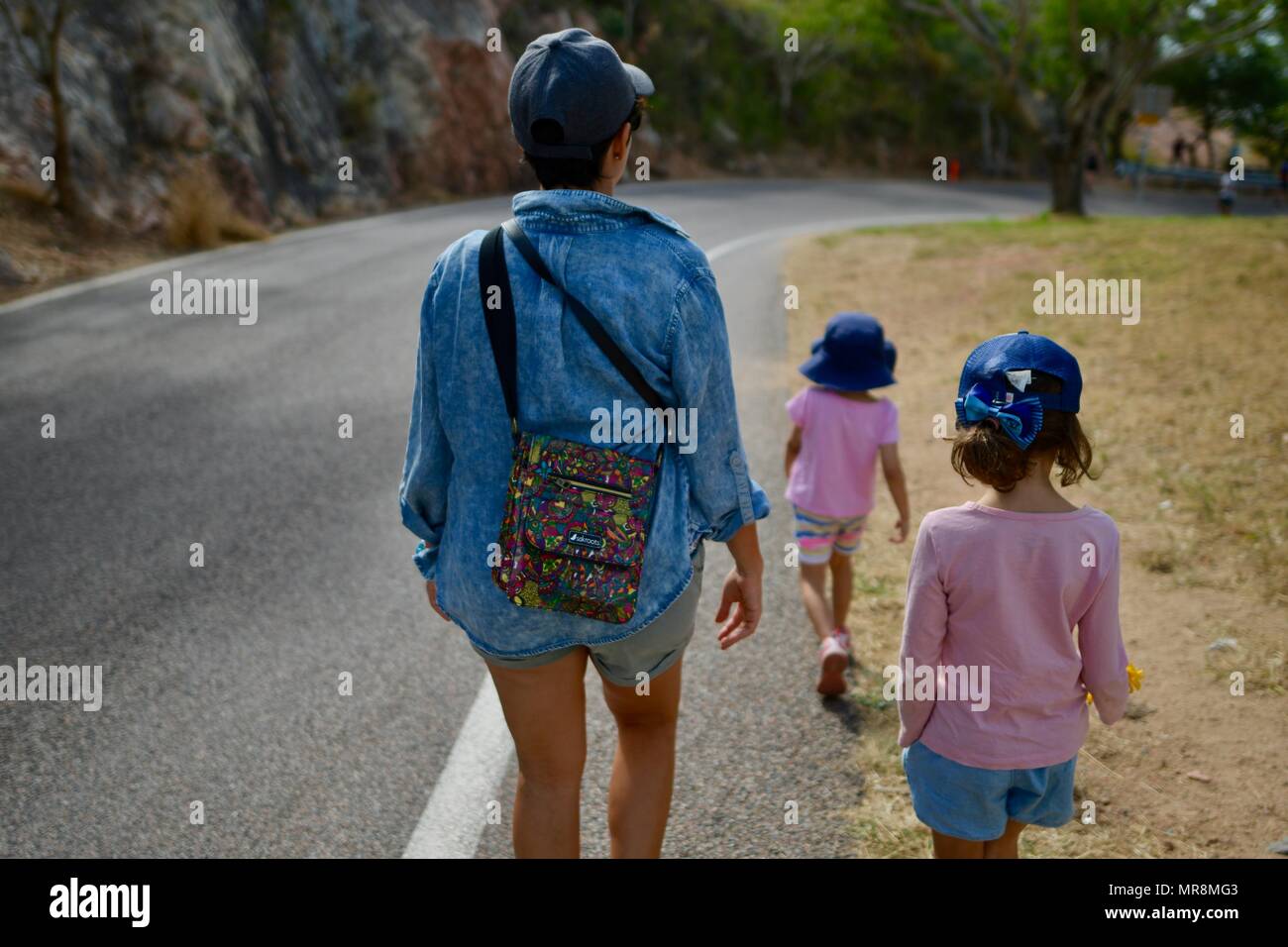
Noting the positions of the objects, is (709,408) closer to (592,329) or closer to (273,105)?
(592,329)

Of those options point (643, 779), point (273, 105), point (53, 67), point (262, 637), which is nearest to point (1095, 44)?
point (273, 105)

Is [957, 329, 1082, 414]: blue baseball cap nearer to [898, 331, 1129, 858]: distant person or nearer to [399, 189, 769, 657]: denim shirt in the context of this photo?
[898, 331, 1129, 858]: distant person

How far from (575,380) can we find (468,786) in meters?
1.82

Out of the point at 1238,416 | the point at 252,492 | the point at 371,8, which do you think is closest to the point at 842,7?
the point at 371,8

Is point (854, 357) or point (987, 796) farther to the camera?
point (854, 357)

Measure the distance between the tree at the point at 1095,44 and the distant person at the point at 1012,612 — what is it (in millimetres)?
20341

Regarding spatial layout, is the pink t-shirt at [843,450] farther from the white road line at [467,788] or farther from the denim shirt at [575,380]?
the denim shirt at [575,380]

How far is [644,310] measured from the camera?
84.0 inches

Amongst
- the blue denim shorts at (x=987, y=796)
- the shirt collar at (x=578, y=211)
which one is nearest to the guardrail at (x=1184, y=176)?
the blue denim shorts at (x=987, y=796)

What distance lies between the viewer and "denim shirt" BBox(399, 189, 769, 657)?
2137 mm

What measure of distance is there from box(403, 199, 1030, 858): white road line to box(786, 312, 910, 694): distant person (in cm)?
122

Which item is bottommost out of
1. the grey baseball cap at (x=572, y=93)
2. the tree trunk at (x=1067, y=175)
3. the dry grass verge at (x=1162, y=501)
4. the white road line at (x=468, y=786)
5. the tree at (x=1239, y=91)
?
the white road line at (x=468, y=786)

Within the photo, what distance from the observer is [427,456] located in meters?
2.34

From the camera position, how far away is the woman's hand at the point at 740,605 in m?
2.45
